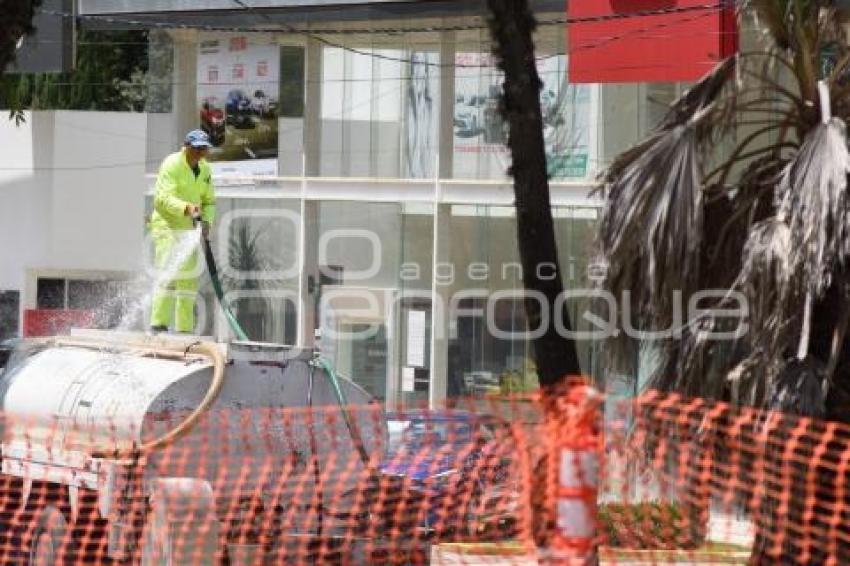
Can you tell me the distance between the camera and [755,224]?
35.1ft

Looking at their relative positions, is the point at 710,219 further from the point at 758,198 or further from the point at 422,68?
the point at 422,68

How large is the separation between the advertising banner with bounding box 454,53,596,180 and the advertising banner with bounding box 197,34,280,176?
8.76 feet

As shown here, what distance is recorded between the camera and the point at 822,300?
10.3 meters

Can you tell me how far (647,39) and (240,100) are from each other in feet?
21.8

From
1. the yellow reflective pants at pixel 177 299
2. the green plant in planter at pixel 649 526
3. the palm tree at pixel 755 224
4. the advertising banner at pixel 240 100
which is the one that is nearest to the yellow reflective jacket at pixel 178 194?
the yellow reflective pants at pixel 177 299

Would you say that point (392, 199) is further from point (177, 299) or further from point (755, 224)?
point (755, 224)

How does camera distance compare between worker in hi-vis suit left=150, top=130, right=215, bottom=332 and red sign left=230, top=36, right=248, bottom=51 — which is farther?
red sign left=230, top=36, right=248, bottom=51

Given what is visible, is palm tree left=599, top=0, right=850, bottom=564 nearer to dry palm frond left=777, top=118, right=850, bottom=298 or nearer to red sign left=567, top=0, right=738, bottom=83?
dry palm frond left=777, top=118, right=850, bottom=298

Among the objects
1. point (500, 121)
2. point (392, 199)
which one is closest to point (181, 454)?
point (500, 121)

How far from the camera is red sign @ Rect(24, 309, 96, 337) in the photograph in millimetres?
21359

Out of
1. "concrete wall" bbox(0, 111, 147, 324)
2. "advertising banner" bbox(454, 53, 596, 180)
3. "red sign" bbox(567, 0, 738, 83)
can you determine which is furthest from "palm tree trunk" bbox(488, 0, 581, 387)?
"concrete wall" bbox(0, 111, 147, 324)

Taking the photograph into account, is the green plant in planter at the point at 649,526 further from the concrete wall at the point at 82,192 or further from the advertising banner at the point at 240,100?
the concrete wall at the point at 82,192

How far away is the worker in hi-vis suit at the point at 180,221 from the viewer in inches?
493

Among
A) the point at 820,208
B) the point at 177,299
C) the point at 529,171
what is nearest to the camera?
the point at 529,171
